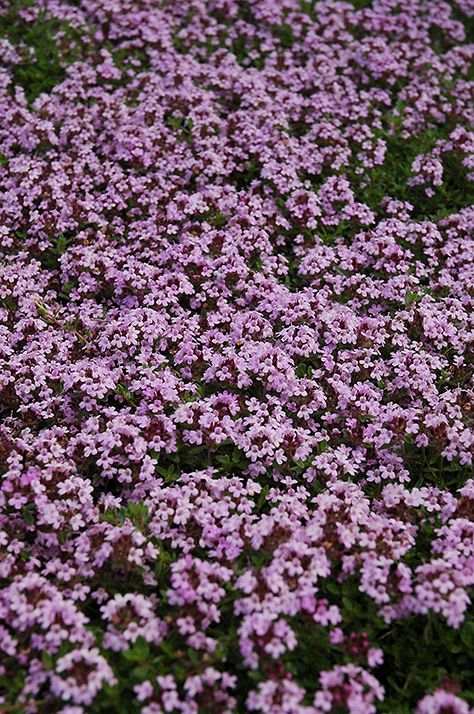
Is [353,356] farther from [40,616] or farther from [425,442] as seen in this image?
[40,616]

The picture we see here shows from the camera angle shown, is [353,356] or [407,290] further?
[407,290]

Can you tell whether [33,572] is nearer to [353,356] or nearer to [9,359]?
[9,359]

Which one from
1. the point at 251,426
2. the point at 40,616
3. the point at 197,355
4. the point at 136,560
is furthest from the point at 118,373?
the point at 40,616

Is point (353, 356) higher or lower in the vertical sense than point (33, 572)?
higher

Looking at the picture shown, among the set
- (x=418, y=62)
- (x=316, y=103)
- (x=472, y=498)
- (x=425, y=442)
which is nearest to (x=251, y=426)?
(x=425, y=442)

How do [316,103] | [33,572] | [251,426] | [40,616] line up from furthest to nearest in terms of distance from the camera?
[316,103] < [251,426] < [33,572] < [40,616]

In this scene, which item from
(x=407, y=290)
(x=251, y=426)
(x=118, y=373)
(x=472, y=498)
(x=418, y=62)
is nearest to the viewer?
→ (x=472, y=498)

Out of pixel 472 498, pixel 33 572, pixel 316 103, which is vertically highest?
pixel 316 103
